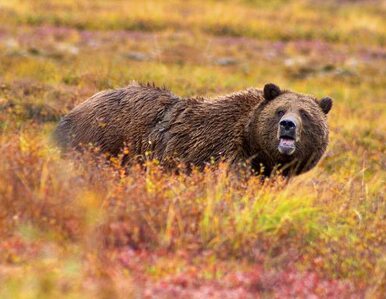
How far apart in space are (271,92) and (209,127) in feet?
2.36

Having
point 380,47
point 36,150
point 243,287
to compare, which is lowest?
point 380,47

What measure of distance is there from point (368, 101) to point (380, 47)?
1005 centimetres

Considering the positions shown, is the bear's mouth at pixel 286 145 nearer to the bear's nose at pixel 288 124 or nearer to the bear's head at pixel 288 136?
the bear's head at pixel 288 136

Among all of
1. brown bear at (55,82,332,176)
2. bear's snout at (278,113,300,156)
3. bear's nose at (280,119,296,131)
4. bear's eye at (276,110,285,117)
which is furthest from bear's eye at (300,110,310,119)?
bear's nose at (280,119,296,131)

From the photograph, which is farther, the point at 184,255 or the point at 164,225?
the point at 164,225

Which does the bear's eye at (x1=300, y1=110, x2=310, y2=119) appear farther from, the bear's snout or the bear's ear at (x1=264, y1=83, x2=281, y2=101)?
the bear's ear at (x1=264, y1=83, x2=281, y2=101)

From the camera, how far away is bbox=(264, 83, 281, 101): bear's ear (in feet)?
28.5

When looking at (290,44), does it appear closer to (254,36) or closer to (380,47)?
(254,36)

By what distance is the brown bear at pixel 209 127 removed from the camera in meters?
8.48

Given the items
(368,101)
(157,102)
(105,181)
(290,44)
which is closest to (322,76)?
(368,101)

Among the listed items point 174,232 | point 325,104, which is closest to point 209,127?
point 325,104

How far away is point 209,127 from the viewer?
29.1 ft

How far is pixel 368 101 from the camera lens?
61.7 ft

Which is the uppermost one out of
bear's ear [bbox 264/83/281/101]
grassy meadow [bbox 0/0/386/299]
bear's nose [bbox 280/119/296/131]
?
bear's ear [bbox 264/83/281/101]
